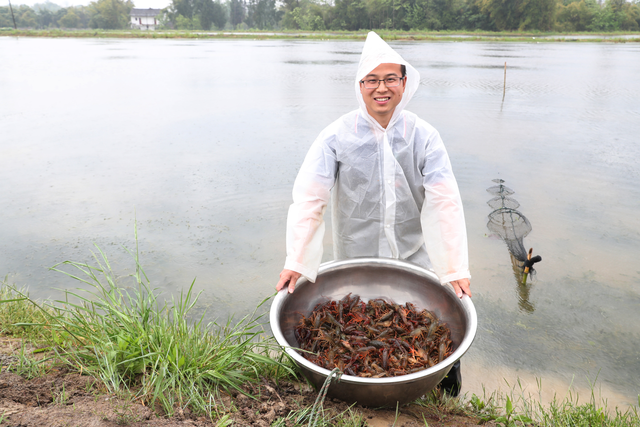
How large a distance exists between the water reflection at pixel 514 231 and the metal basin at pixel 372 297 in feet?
5.25

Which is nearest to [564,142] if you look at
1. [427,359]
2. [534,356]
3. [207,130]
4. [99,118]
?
[534,356]

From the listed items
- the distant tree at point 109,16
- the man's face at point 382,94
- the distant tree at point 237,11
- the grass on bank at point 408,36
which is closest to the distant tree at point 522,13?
the grass on bank at point 408,36

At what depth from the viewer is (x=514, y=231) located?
4.71 metres

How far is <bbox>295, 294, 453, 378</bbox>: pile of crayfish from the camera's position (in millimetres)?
2148

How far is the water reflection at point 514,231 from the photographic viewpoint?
3.88 m

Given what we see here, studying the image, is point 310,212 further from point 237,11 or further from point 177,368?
point 237,11

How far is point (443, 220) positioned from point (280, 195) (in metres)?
3.61

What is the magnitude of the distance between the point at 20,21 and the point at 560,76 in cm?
9564

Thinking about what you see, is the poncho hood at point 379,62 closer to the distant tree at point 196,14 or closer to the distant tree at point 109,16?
the distant tree at point 196,14

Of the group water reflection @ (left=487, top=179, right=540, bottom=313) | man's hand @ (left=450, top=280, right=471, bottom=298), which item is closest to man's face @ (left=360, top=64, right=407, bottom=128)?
man's hand @ (left=450, top=280, right=471, bottom=298)

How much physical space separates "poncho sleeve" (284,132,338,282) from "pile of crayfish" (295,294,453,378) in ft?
0.91

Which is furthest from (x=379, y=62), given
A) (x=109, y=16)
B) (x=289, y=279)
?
(x=109, y=16)

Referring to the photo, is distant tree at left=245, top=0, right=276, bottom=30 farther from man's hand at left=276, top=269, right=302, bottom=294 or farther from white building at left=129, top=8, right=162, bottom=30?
man's hand at left=276, top=269, right=302, bottom=294

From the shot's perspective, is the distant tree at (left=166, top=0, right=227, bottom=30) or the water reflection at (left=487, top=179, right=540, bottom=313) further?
the distant tree at (left=166, top=0, right=227, bottom=30)
